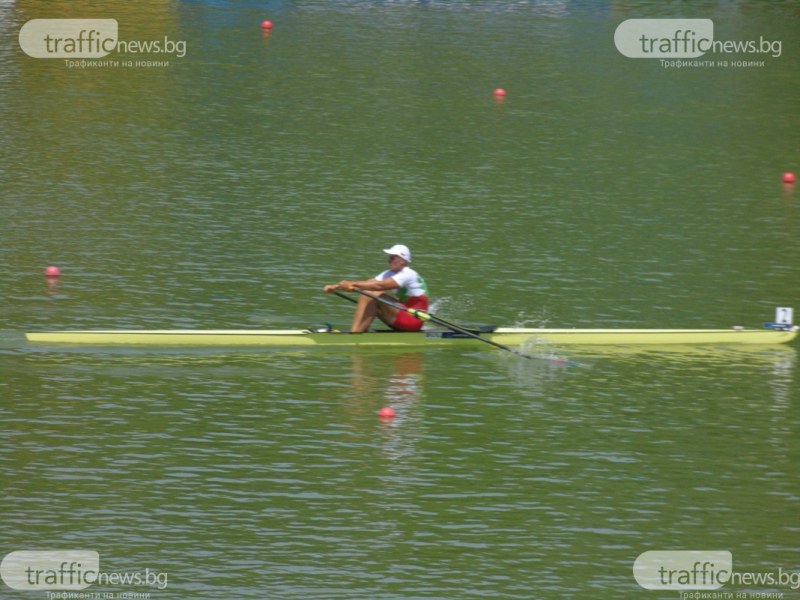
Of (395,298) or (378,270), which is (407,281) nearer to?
(395,298)

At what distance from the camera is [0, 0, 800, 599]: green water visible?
1116 cm

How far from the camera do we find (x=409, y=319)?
16.0m

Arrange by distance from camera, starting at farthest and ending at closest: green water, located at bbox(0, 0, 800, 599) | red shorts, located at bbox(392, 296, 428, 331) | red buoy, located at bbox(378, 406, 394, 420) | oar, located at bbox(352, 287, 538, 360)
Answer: red shorts, located at bbox(392, 296, 428, 331) < oar, located at bbox(352, 287, 538, 360) < red buoy, located at bbox(378, 406, 394, 420) < green water, located at bbox(0, 0, 800, 599)

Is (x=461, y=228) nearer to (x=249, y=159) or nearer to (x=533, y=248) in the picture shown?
(x=533, y=248)

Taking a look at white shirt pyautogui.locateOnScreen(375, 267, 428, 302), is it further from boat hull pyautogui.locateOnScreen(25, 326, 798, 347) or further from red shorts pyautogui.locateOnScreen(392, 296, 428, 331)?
boat hull pyautogui.locateOnScreen(25, 326, 798, 347)

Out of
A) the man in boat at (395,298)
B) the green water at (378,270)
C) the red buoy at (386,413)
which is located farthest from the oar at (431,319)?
the red buoy at (386,413)

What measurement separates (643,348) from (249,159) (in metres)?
9.98

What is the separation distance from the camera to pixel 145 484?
1192 centimetres

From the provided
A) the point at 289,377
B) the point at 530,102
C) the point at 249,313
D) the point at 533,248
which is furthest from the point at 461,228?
the point at 530,102

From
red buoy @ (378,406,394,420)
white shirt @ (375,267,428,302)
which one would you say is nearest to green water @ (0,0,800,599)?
red buoy @ (378,406,394,420)

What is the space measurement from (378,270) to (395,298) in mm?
2768

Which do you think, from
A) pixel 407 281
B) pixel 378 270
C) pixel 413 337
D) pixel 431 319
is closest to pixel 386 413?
pixel 431 319

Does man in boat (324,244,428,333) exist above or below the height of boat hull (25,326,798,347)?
above

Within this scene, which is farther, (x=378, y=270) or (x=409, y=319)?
(x=378, y=270)
